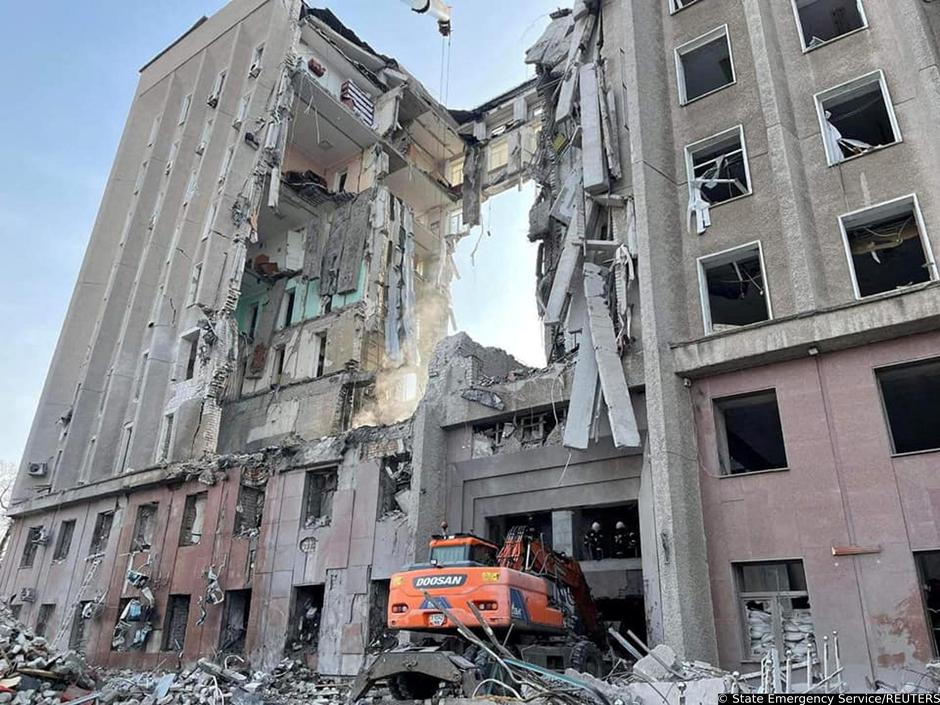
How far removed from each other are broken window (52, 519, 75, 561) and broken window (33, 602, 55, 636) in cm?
186

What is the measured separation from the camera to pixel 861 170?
14.4 m

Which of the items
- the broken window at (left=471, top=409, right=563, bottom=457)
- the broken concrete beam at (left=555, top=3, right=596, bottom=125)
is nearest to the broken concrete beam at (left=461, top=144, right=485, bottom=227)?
the broken concrete beam at (left=555, top=3, right=596, bottom=125)

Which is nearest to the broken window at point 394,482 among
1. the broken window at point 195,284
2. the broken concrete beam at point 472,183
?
the broken window at point 195,284

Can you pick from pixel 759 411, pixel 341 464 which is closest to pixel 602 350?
pixel 759 411

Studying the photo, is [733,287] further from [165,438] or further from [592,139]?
[165,438]

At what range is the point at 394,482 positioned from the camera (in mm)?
19812

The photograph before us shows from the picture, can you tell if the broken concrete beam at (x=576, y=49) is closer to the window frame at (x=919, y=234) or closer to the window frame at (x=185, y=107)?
the window frame at (x=919, y=234)

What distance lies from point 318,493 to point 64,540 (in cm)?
1510

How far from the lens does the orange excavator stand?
11.3 metres

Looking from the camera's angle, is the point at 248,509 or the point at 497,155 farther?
the point at 497,155

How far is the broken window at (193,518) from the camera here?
23859 mm

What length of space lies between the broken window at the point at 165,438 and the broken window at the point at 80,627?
228 inches

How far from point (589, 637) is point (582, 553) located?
12.2 ft

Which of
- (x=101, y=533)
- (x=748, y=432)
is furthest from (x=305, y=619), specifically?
(x=748, y=432)
